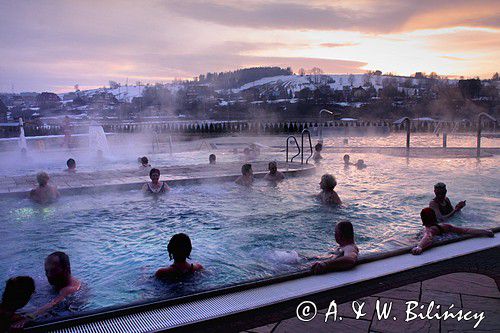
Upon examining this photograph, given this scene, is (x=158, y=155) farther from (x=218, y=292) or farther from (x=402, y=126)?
(x=402, y=126)

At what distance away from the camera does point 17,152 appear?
15.9m

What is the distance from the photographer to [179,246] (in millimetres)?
4023

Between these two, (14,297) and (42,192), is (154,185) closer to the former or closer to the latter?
(42,192)

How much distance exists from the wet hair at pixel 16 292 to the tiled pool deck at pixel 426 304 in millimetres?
1763

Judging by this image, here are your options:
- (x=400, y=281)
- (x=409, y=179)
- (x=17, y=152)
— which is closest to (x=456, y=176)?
(x=409, y=179)

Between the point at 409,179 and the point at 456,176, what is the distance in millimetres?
1340

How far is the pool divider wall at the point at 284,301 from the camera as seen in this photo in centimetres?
268

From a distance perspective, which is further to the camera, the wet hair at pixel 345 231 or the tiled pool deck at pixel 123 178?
the tiled pool deck at pixel 123 178

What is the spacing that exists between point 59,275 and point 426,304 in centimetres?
313

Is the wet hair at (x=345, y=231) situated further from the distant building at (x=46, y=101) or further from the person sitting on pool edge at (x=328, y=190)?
the distant building at (x=46, y=101)

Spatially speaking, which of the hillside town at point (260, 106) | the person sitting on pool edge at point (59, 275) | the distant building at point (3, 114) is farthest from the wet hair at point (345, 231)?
the hillside town at point (260, 106)

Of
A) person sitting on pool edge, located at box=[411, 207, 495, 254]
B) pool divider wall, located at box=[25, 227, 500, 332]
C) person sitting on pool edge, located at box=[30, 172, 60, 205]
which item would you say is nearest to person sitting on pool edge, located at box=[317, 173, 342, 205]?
person sitting on pool edge, located at box=[411, 207, 495, 254]

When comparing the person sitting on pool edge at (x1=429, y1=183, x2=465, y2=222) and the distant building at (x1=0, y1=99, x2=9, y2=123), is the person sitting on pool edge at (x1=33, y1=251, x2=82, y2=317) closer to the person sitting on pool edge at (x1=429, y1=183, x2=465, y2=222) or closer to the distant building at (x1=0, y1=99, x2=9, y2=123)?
the person sitting on pool edge at (x1=429, y1=183, x2=465, y2=222)

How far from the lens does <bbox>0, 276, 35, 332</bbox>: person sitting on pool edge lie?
2.92 metres
